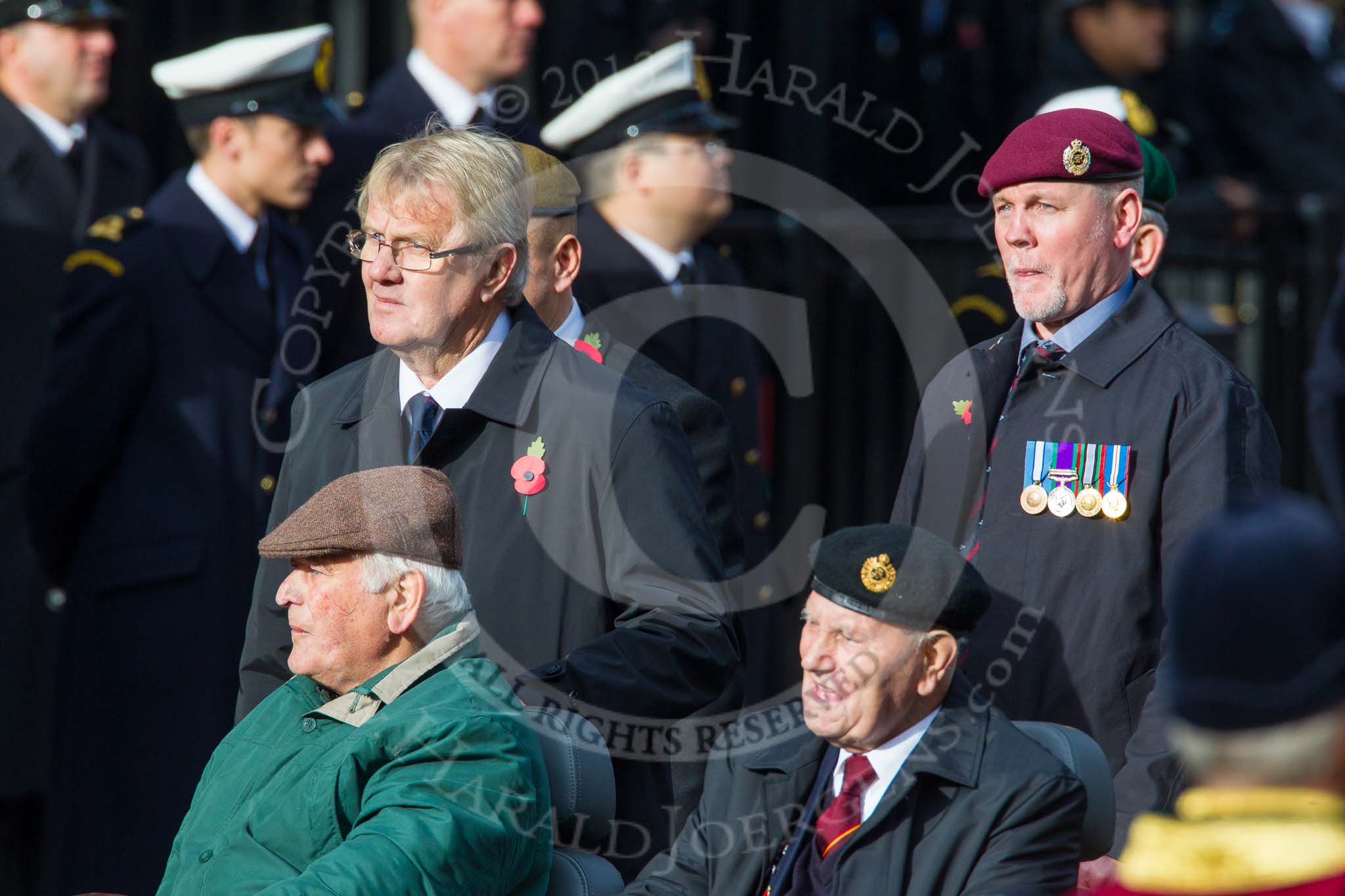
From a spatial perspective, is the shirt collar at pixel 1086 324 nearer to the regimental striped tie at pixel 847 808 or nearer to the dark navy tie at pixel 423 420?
the regimental striped tie at pixel 847 808

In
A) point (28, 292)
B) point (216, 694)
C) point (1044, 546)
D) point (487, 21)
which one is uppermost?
point (487, 21)

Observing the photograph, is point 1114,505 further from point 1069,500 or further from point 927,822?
point 927,822

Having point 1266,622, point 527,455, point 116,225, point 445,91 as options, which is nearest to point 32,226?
point 116,225

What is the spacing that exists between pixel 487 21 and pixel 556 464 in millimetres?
2893

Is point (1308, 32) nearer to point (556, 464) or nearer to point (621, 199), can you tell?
point (621, 199)

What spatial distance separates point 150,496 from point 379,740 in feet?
7.82

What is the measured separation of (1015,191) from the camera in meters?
3.78

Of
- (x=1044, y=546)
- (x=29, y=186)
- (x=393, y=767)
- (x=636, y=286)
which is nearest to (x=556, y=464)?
(x=393, y=767)

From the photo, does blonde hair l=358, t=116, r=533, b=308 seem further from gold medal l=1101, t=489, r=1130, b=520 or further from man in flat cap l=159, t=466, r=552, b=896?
gold medal l=1101, t=489, r=1130, b=520

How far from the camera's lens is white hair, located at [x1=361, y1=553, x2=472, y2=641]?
326 cm

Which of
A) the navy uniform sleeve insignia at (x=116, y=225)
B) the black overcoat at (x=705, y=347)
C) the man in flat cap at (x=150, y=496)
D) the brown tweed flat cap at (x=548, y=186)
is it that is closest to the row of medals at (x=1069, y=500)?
the brown tweed flat cap at (x=548, y=186)

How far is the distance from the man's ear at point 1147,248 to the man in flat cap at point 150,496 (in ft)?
7.76

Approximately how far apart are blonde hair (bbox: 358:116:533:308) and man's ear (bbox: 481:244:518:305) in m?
0.01

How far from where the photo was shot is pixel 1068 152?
146 inches
